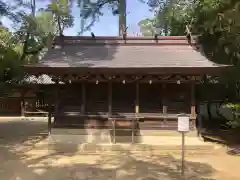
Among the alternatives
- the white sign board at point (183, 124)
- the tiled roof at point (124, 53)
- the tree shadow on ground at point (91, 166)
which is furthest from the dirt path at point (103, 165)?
the tiled roof at point (124, 53)

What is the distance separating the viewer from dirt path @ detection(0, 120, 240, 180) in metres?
8.90

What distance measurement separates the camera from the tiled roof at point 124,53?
45.2ft

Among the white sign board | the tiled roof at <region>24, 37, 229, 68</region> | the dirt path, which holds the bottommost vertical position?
the dirt path

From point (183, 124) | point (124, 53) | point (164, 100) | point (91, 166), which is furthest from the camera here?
point (124, 53)

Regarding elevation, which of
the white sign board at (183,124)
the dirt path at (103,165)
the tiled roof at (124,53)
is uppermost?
the tiled roof at (124,53)

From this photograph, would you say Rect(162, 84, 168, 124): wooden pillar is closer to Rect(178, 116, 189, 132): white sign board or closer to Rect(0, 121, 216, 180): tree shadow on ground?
Rect(0, 121, 216, 180): tree shadow on ground

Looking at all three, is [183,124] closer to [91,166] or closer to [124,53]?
[91,166]

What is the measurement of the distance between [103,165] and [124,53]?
641cm

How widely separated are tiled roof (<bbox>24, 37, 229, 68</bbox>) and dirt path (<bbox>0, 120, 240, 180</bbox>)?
11.1 ft

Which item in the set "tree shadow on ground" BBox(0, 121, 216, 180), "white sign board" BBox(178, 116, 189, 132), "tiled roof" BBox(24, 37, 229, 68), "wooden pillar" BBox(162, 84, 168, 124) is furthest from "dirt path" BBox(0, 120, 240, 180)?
"tiled roof" BBox(24, 37, 229, 68)

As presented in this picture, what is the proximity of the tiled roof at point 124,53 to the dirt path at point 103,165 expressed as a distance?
11.1ft

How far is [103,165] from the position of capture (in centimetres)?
1022

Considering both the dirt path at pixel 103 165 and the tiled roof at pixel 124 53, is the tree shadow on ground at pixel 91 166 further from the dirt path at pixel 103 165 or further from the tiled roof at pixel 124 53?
the tiled roof at pixel 124 53

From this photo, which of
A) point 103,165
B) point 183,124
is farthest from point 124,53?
point 183,124
